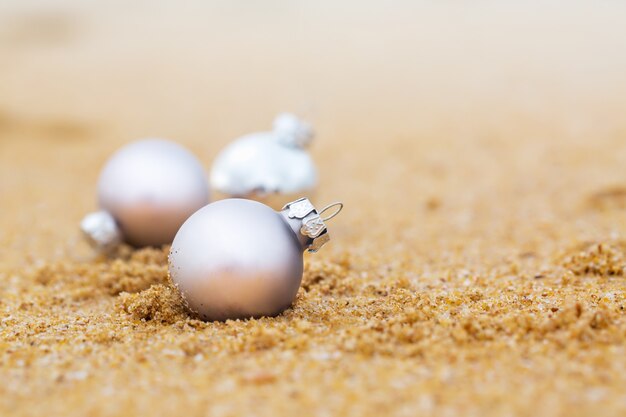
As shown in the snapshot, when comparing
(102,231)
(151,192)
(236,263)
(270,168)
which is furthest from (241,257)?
(270,168)

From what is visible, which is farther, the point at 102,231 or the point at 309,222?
the point at 102,231

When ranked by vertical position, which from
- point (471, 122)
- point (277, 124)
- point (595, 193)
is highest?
point (277, 124)

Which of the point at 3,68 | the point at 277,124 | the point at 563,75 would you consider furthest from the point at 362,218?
the point at 3,68

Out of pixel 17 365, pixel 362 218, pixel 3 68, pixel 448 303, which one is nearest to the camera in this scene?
pixel 17 365

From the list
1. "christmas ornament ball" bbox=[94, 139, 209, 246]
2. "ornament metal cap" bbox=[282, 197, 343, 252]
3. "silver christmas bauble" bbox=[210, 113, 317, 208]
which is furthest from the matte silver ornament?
"silver christmas bauble" bbox=[210, 113, 317, 208]

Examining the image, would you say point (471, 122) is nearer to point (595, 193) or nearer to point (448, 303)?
point (595, 193)

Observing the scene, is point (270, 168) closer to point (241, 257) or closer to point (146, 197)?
point (146, 197)
